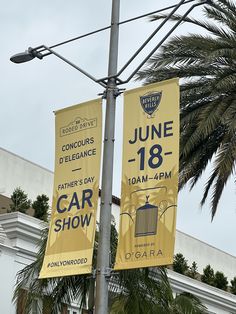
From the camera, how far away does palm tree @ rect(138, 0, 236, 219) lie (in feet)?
70.5

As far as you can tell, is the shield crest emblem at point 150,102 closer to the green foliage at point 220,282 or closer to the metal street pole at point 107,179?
the metal street pole at point 107,179

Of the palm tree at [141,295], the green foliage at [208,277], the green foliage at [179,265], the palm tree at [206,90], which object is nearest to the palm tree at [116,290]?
the palm tree at [141,295]

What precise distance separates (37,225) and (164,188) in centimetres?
1308

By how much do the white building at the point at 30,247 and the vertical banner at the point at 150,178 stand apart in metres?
12.0

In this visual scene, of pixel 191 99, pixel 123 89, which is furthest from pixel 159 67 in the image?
pixel 123 89

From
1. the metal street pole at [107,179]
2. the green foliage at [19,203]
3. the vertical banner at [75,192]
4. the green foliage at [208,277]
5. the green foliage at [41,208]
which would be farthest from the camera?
the green foliage at [208,277]

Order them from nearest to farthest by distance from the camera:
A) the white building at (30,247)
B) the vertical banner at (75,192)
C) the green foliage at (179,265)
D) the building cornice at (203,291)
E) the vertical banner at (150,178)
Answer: the vertical banner at (150,178)
the vertical banner at (75,192)
the white building at (30,247)
the building cornice at (203,291)
the green foliage at (179,265)

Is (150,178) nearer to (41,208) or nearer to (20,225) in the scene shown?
(20,225)

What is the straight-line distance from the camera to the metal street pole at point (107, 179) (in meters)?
13.5

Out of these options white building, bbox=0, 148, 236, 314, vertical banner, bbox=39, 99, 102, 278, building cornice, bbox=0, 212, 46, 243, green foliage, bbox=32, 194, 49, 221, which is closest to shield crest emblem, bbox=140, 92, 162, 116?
vertical banner, bbox=39, 99, 102, 278

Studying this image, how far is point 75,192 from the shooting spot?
14047mm

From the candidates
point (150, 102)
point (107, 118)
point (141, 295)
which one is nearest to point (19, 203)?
point (141, 295)

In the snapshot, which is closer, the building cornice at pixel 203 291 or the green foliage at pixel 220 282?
the building cornice at pixel 203 291

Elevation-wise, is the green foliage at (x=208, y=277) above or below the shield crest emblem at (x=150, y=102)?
above
